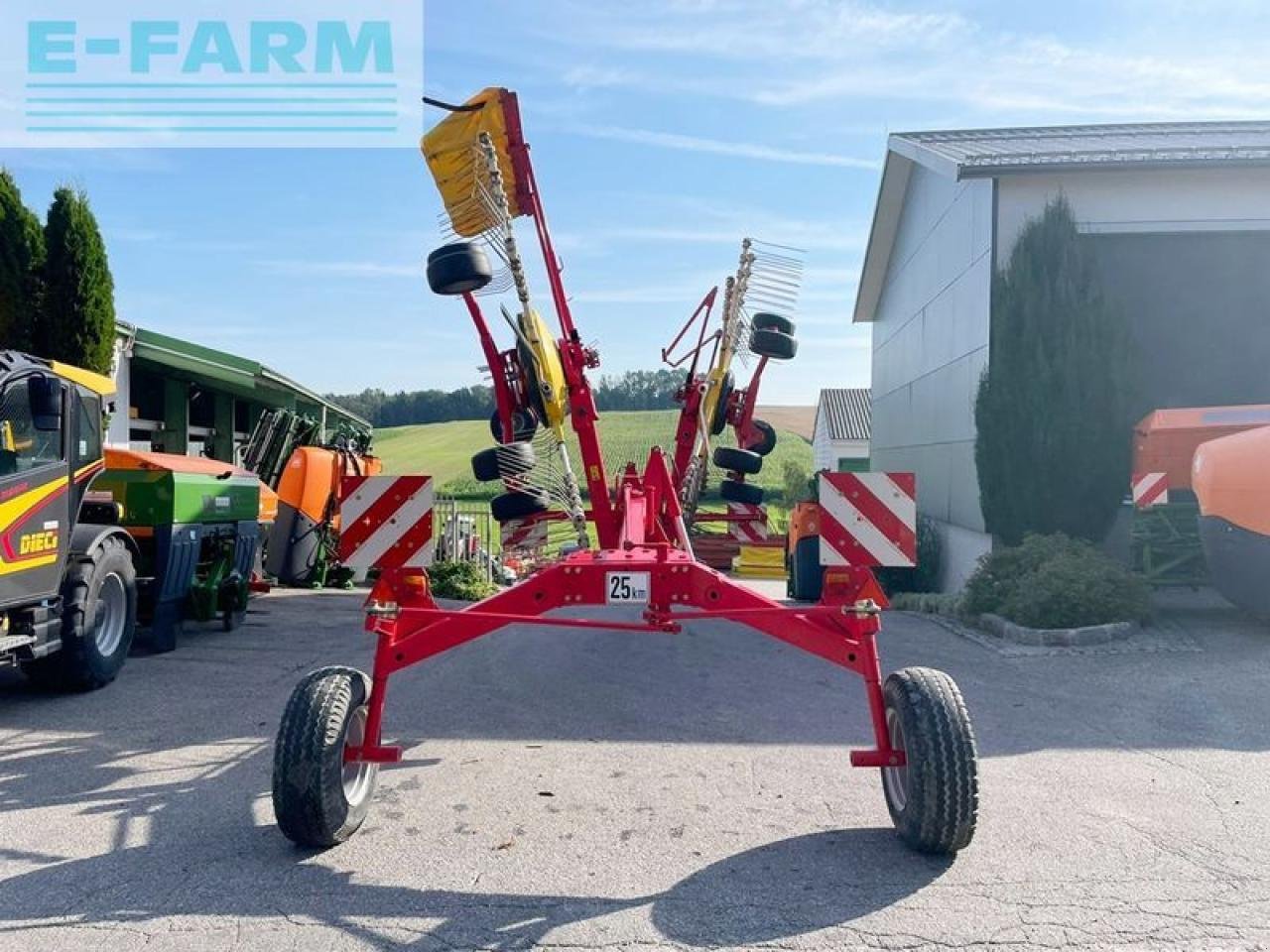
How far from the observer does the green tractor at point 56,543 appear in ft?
21.2

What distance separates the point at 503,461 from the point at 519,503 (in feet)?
1.25

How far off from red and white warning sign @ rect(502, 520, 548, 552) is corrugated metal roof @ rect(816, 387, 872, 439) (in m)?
30.2

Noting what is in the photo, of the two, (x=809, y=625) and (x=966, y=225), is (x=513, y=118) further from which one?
(x=966, y=225)

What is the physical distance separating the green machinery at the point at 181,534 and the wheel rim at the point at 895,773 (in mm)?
6709

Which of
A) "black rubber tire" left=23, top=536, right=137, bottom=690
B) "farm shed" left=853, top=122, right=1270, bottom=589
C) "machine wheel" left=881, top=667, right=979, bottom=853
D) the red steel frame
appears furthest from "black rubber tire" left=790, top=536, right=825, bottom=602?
"machine wheel" left=881, top=667, right=979, bottom=853

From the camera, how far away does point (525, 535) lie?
7512 mm

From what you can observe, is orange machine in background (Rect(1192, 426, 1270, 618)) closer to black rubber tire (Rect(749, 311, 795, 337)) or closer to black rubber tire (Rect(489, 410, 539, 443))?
black rubber tire (Rect(749, 311, 795, 337))

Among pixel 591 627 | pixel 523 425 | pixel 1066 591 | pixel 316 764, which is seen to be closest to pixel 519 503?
pixel 523 425

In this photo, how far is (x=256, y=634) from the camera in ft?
32.8

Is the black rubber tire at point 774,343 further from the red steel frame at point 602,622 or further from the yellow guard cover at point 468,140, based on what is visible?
the red steel frame at point 602,622

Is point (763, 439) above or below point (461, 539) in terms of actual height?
above

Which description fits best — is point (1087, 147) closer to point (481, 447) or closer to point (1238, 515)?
point (1238, 515)

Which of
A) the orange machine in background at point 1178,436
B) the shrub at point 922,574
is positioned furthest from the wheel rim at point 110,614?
the shrub at point 922,574

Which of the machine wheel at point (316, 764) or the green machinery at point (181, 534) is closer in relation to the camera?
the machine wheel at point (316, 764)
